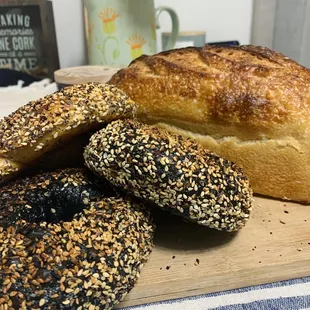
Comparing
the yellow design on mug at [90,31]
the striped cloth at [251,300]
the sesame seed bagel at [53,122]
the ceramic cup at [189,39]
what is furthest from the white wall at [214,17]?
the striped cloth at [251,300]

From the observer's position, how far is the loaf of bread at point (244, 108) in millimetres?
1069

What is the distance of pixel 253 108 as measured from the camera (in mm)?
1073

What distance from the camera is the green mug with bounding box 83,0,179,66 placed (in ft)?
5.99

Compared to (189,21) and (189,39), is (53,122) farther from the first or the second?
(189,21)

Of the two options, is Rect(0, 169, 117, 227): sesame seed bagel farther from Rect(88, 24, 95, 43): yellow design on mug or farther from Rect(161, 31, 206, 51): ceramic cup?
Rect(161, 31, 206, 51): ceramic cup

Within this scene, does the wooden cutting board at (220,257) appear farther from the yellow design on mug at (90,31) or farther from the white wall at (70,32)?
the white wall at (70,32)

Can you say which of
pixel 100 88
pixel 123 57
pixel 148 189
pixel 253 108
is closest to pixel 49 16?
pixel 123 57

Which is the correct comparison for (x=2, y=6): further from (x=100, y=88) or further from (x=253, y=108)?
(x=253, y=108)

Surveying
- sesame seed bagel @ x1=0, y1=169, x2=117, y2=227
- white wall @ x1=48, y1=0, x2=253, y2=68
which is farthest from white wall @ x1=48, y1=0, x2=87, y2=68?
sesame seed bagel @ x1=0, y1=169, x2=117, y2=227

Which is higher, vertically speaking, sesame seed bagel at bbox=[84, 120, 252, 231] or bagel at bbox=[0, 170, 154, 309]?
sesame seed bagel at bbox=[84, 120, 252, 231]

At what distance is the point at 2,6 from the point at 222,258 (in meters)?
1.68

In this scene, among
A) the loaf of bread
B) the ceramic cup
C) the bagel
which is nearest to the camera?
the bagel

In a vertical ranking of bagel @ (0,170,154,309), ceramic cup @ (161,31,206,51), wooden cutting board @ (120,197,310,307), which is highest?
ceramic cup @ (161,31,206,51)

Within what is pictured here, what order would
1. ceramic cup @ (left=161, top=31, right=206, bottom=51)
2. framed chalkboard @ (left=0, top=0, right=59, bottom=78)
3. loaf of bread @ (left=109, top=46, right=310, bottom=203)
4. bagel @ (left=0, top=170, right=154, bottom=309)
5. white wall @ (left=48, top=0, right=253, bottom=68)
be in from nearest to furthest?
bagel @ (left=0, top=170, right=154, bottom=309) → loaf of bread @ (left=109, top=46, right=310, bottom=203) → framed chalkboard @ (left=0, top=0, right=59, bottom=78) → ceramic cup @ (left=161, top=31, right=206, bottom=51) → white wall @ (left=48, top=0, right=253, bottom=68)
